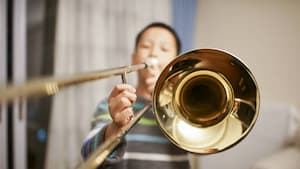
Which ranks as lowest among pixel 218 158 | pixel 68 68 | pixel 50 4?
pixel 218 158

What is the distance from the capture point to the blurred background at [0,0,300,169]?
1.38 meters

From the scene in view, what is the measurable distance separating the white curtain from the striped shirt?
30.0 inches

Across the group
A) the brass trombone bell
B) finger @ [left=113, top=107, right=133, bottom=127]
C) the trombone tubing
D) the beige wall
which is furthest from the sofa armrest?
the trombone tubing

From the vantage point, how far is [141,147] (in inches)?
22.8

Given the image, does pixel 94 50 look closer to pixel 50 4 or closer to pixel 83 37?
pixel 83 37

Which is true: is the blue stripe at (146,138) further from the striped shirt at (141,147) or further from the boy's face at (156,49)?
the boy's face at (156,49)

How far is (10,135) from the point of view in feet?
4.67

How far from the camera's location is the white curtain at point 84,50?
1420 millimetres

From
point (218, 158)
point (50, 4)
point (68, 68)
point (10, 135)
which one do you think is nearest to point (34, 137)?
point (10, 135)

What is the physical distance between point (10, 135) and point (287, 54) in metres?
1.50

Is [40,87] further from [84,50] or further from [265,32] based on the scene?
[265,32]

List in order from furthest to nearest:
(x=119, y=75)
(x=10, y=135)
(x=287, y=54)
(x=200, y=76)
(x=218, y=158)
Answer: (x=287, y=54)
(x=10, y=135)
(x=218, y=158)
(x=200, y=76)
(x=119, y=75)

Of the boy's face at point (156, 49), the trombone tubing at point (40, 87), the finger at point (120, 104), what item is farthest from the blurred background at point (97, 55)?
the trombone tubing at point (40, 87)

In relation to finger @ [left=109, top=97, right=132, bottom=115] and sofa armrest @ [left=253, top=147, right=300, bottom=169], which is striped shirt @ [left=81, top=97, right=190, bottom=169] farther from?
sofa armrest @ [left=253, top=147, right=300, bottom=169]
